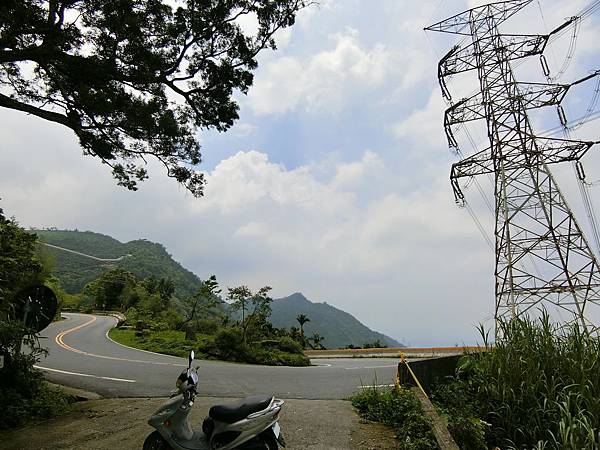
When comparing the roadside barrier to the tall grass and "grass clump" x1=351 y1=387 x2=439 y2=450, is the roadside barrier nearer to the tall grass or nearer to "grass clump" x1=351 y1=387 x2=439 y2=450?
"grass clump" x1=351 y1=387 x2=439 y2=450

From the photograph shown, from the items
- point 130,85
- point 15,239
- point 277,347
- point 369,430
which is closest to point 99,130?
point 130,85

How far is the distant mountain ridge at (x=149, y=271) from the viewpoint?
70812mm

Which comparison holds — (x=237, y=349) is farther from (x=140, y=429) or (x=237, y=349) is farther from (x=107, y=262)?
(x=107, y=262)

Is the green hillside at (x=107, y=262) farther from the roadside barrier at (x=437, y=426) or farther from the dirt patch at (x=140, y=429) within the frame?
the roadside barrier at (x=437, y=426)

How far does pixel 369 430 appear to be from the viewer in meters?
5.30

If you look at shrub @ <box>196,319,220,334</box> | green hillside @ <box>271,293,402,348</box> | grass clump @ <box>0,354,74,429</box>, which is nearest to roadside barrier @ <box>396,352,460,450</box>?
grass clump @ <box>0,354,74,429</box>

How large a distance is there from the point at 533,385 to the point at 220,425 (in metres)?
3.58

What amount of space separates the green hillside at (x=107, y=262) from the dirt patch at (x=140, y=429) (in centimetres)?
5742

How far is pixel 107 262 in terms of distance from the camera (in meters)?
77.5

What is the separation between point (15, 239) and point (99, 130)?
2.44m

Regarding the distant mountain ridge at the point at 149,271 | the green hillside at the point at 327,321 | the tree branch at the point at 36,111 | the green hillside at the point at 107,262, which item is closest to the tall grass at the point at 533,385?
the tree branch at the point at 36,111

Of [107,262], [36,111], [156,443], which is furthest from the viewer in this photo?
[107,262]

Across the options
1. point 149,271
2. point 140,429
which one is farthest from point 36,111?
point 149,271

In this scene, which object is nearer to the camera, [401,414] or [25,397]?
[401,414]
